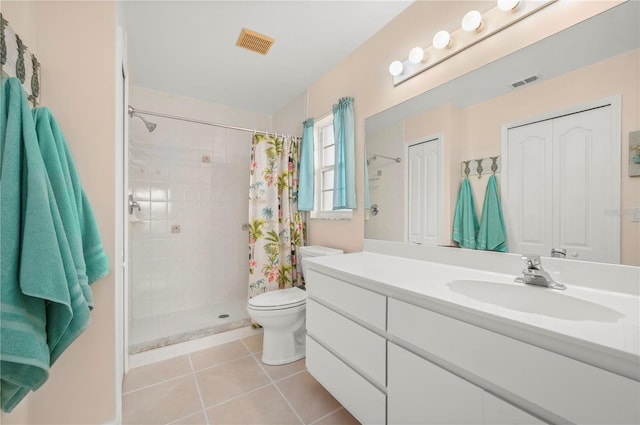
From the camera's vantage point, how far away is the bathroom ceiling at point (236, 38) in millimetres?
1577

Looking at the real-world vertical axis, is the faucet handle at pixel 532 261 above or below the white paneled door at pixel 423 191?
below

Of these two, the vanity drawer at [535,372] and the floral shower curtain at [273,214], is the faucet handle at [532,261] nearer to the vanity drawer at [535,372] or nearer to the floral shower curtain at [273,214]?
the vanity drawer at [535,372]

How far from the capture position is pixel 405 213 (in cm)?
159

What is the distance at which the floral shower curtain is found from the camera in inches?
92.6

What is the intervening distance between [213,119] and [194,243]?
143cm

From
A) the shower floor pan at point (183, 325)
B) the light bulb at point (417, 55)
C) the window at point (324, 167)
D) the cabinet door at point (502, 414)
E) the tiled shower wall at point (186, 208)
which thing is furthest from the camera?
the tiled shower wall at point (186, 208)

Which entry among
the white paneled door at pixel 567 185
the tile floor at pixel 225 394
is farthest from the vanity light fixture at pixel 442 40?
the tile floor at pixel 225 394

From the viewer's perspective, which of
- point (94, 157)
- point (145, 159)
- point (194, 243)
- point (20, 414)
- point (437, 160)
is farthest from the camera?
point (194, 243)

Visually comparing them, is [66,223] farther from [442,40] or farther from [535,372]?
[442,40]

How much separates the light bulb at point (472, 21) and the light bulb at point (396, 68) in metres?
0.40

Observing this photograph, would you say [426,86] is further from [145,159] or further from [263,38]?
[145,159]

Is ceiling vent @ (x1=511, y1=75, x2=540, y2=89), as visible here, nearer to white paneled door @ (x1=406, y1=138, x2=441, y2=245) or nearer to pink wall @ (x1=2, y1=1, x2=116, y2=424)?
white paneled door @ (x1=406, y1=138, x2=441, y2=245)

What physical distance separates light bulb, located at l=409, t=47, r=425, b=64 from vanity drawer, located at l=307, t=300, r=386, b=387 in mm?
1521

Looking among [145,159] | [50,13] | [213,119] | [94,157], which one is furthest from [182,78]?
[94,157]
